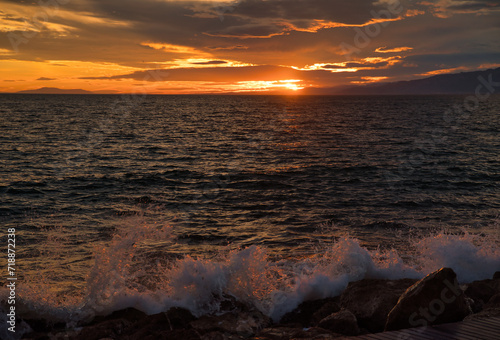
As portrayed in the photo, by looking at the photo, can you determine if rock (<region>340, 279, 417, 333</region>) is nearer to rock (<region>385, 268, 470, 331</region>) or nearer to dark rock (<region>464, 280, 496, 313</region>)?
rock (<region>385, 268, 470, 331</region>)

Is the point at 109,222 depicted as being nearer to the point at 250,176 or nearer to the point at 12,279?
the point at 12,279

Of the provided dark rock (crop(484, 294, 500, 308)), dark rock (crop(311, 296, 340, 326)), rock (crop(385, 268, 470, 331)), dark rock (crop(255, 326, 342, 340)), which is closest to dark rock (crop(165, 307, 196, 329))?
dark rock (crop(255, 326, 342, 340))

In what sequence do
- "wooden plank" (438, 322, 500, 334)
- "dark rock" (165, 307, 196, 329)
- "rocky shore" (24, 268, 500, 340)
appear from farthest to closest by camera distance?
"dark rock" (165, 307, 196, 329) → "rocky shore" (24, 268, 500, 340) → "wooden plank" (438, 322, 500, 334)

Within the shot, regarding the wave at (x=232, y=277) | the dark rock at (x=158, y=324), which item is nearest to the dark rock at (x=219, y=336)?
the dark rock at (x=158, y=324)

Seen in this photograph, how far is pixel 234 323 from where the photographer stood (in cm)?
802

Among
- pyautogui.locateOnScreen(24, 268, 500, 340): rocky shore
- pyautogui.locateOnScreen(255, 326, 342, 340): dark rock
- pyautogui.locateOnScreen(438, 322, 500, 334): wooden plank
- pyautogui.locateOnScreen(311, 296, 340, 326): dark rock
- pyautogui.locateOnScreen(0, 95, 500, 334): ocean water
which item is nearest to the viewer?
pyautogui.locateOnScreen(438, 322, 500, 334): wooden plank

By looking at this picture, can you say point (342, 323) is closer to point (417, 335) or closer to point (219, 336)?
point (417, 335)

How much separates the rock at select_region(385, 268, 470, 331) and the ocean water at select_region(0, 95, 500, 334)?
2.49 metres

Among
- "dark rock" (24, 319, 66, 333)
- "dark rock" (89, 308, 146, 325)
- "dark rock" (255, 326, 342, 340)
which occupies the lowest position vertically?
"dark rock" (24, 319, 66, 333)

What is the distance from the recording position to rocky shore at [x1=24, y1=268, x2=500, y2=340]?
7152mm

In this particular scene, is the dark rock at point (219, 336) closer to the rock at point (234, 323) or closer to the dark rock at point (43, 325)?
the rock at point (234, 323)

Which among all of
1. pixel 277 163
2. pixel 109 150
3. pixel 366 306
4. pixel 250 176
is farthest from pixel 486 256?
pixel 109 150

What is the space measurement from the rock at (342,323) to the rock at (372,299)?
465mm

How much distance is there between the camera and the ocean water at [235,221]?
9.67m
